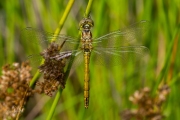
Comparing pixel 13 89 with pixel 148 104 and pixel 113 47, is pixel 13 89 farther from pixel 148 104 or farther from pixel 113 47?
pixel 148 104

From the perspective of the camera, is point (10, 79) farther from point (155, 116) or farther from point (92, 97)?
point (92, 97)

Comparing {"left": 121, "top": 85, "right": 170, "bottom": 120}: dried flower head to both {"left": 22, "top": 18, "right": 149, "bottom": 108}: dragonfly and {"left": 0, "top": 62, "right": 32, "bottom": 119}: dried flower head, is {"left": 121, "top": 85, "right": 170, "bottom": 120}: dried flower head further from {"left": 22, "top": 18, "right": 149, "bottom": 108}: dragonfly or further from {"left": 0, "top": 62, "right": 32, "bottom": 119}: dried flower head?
{"left": 0, "top": 62, "right": 32, "bottom": 119}: dried flower head

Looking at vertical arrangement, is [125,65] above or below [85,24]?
below

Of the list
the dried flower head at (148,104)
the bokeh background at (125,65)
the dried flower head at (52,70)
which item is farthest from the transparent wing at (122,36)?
the bokeh background at (125,65)

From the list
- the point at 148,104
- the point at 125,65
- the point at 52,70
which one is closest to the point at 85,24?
the point at 52,70

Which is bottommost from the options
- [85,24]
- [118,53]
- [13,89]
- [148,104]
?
[148,104]

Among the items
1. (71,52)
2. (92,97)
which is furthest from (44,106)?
(71,52)

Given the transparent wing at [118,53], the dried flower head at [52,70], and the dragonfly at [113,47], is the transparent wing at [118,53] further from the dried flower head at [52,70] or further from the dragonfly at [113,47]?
the dried flower head at [52,70]
